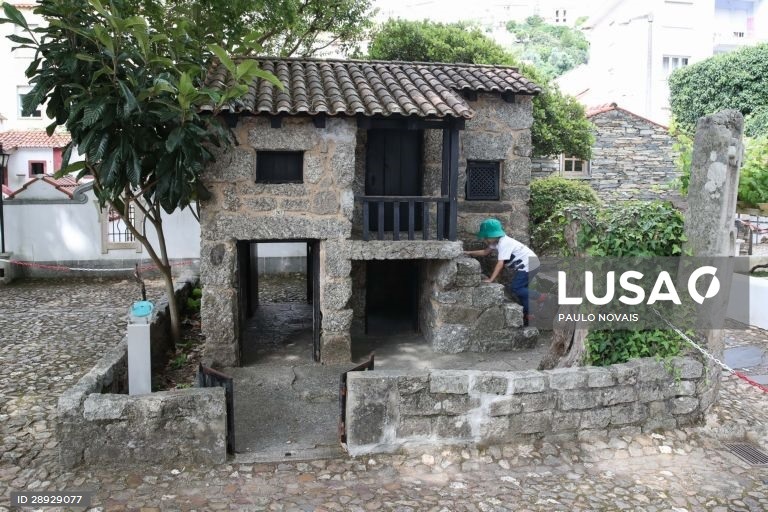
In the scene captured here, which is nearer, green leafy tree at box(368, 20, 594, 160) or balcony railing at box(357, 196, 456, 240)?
balcony railing at box(357, 196, 456, 240)

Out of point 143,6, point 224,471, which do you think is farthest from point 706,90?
point 224,471

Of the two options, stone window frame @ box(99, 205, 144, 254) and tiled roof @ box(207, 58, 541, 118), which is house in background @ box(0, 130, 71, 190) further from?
tiled roof @ box(207, 58, 541, 118)

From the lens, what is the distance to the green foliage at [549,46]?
160 ft

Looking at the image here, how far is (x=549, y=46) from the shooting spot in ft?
180

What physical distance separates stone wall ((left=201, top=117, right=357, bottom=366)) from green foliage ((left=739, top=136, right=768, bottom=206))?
16.2 feet

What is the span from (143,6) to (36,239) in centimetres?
646

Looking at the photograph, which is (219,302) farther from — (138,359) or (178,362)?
(138,359)

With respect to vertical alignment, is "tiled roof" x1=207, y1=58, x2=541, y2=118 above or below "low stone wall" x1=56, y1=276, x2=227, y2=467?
above

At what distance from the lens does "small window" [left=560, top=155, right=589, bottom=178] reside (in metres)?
19.2

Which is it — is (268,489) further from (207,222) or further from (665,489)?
(207,222)

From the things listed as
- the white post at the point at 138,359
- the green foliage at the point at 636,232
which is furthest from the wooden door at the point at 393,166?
the white post at the point at 138,359

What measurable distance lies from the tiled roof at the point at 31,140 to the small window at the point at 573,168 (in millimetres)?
20657

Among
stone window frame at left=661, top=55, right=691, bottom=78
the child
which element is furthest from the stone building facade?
the child

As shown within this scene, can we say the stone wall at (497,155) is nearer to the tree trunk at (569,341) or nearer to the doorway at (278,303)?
the doorway at (278,303)
